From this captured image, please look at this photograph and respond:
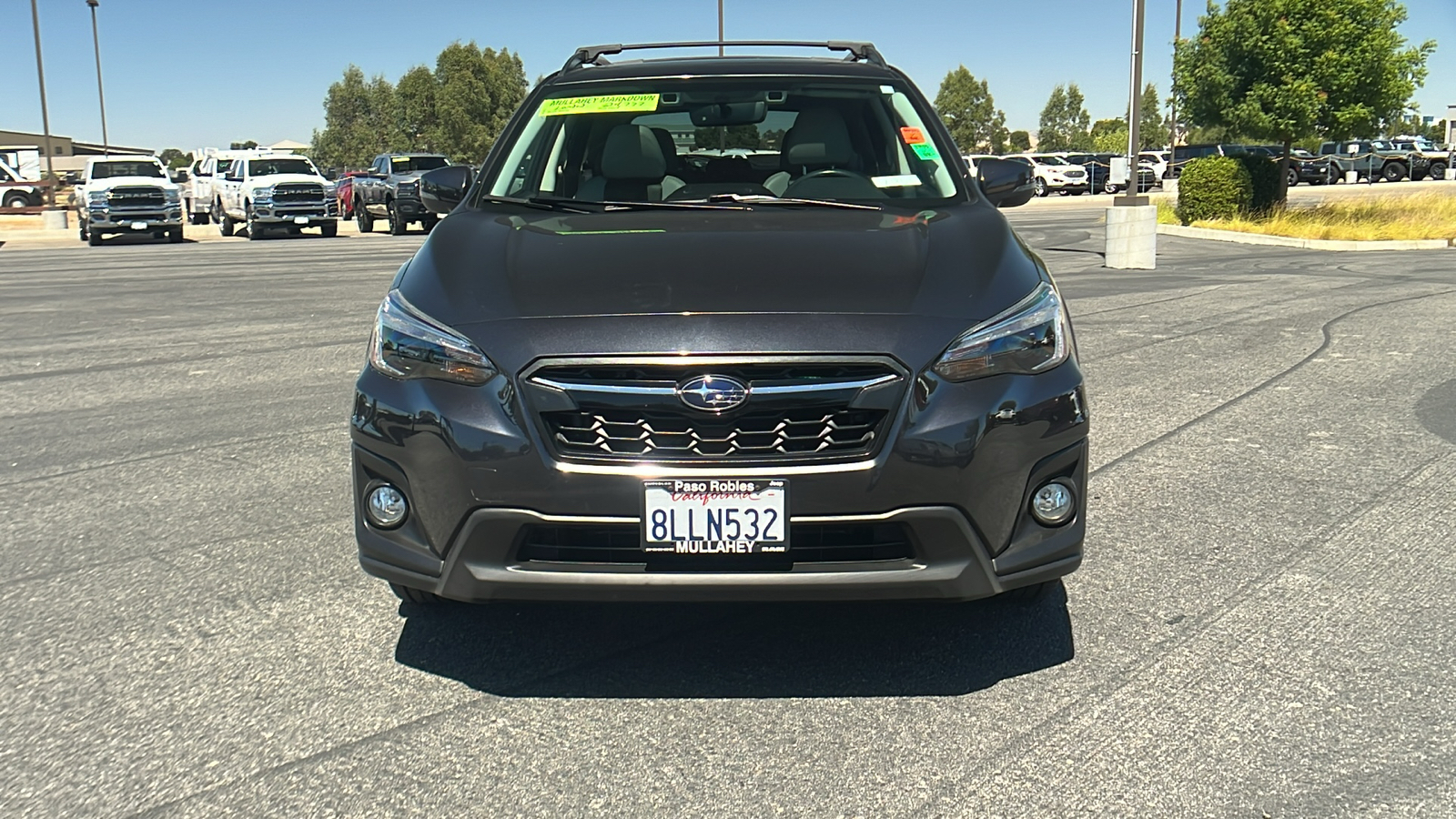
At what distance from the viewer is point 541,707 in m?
3.42

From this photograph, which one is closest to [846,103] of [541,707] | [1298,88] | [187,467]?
[541,707]

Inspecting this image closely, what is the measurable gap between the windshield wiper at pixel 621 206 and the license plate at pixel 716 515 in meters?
1.50

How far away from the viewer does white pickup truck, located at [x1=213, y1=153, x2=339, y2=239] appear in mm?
30188

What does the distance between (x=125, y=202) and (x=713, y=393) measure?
98.6 ft

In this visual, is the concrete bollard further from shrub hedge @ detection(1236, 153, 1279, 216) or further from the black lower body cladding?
the black lower body cladding

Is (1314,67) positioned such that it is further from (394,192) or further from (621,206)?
(621,206)

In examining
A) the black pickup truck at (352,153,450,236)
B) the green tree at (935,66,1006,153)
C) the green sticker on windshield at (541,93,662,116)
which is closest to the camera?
the green sticker on windshield at (541,93,662,116)

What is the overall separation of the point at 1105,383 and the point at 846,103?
11.8 ft

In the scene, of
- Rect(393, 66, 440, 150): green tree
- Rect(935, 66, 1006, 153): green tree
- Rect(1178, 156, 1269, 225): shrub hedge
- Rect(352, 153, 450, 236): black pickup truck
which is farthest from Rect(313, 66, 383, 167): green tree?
Rect(1178, 156, 1269, 225): shrub hedge

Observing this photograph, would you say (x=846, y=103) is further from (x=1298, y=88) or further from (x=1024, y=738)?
(x=1298, y=88)

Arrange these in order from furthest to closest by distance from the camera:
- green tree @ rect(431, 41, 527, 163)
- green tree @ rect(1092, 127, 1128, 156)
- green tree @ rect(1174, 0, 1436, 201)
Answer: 1. green tree @ rect(1092, 127, 1128, 156)
2. green tree @ rect(431, 41, 527, 163)
3. green tree @ rect(1174, 0, 1436, 201)

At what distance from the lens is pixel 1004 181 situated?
4871 millimetres

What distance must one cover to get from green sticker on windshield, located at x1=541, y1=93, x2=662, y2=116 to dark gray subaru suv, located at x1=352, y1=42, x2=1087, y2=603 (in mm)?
1446

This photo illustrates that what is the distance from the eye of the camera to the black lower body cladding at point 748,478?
314 centimetres
